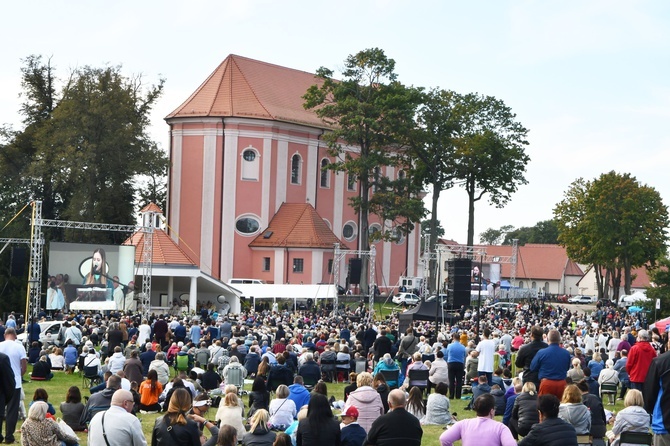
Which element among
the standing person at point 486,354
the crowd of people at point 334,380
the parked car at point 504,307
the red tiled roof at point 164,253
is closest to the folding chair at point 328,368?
the crowd of people at point 334,380

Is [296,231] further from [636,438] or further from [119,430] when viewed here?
[119,430]

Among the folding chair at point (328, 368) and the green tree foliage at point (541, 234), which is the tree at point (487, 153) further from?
the green tree foliage at point (541, 234)

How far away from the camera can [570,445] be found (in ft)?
25.0

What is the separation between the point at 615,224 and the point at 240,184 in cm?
2484

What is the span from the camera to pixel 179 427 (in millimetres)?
8289

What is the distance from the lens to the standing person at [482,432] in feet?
24.2

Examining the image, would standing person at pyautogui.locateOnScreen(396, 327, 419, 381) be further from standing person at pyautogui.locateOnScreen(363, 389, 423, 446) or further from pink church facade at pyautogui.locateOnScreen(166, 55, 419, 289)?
pink church facade at pyautogui.locateOnScreen(166, 55, 419, 289)

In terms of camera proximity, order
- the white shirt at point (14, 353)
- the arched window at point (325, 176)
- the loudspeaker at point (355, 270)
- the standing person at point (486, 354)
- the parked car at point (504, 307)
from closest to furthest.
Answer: the white shirt at point (14, 353) → the standing person at point (486, 354) → the loudspeaker at point (355, 270) → the parked car at point (504, 307) → the arched window at point (325, 176)

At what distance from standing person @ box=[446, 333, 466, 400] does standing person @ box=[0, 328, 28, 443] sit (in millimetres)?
7902

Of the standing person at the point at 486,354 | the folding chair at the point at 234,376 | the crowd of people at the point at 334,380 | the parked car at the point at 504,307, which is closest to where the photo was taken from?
the crowd of people at the point at 334,380

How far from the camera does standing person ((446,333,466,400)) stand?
1775 cm

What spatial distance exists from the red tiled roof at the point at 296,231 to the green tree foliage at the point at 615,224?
1874cm

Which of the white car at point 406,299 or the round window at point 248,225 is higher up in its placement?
the round window at point 248,225

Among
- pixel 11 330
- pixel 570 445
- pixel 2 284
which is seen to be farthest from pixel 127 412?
pixel 2 284
